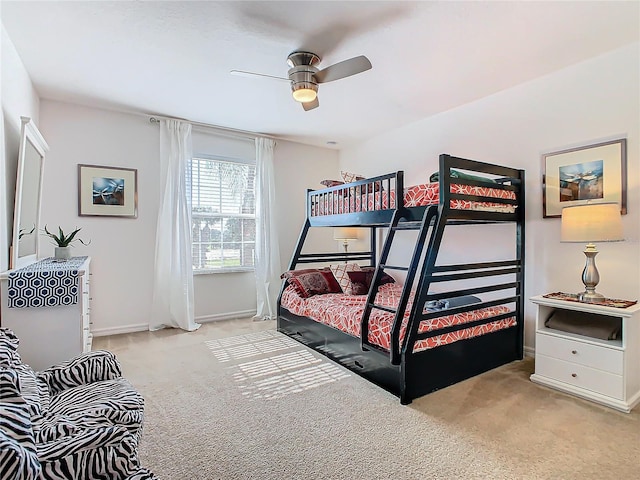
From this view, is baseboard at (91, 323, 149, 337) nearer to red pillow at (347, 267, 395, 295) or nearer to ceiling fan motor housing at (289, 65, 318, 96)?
red pillow at (347, 267, 395, 295)

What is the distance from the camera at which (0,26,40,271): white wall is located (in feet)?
7.52

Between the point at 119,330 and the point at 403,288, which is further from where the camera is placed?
the point at 119,330

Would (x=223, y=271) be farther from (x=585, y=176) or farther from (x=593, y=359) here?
(x=585, y=176)

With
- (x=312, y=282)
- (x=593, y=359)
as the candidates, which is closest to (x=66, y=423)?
(x=312, y=282)

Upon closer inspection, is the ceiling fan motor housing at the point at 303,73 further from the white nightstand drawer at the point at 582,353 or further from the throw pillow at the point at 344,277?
the white nightstand drawer at the point at 582,353

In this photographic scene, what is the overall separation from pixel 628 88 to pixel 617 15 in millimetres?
660

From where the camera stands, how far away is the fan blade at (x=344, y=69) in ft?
7.26

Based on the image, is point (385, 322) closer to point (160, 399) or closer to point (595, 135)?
point (160, 399)

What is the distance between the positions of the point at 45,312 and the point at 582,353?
349 cm

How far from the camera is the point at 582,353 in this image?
7.97 ft

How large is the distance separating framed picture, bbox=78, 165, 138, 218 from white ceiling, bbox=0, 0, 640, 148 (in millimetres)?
744

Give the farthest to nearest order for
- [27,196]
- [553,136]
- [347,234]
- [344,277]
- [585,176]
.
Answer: [347,234] → [344,277] → [553,136] → [585,176] → [27,196]

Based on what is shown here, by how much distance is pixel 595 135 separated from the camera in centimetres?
280

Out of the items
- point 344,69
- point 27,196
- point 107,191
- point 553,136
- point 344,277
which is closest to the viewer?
point 344,69
